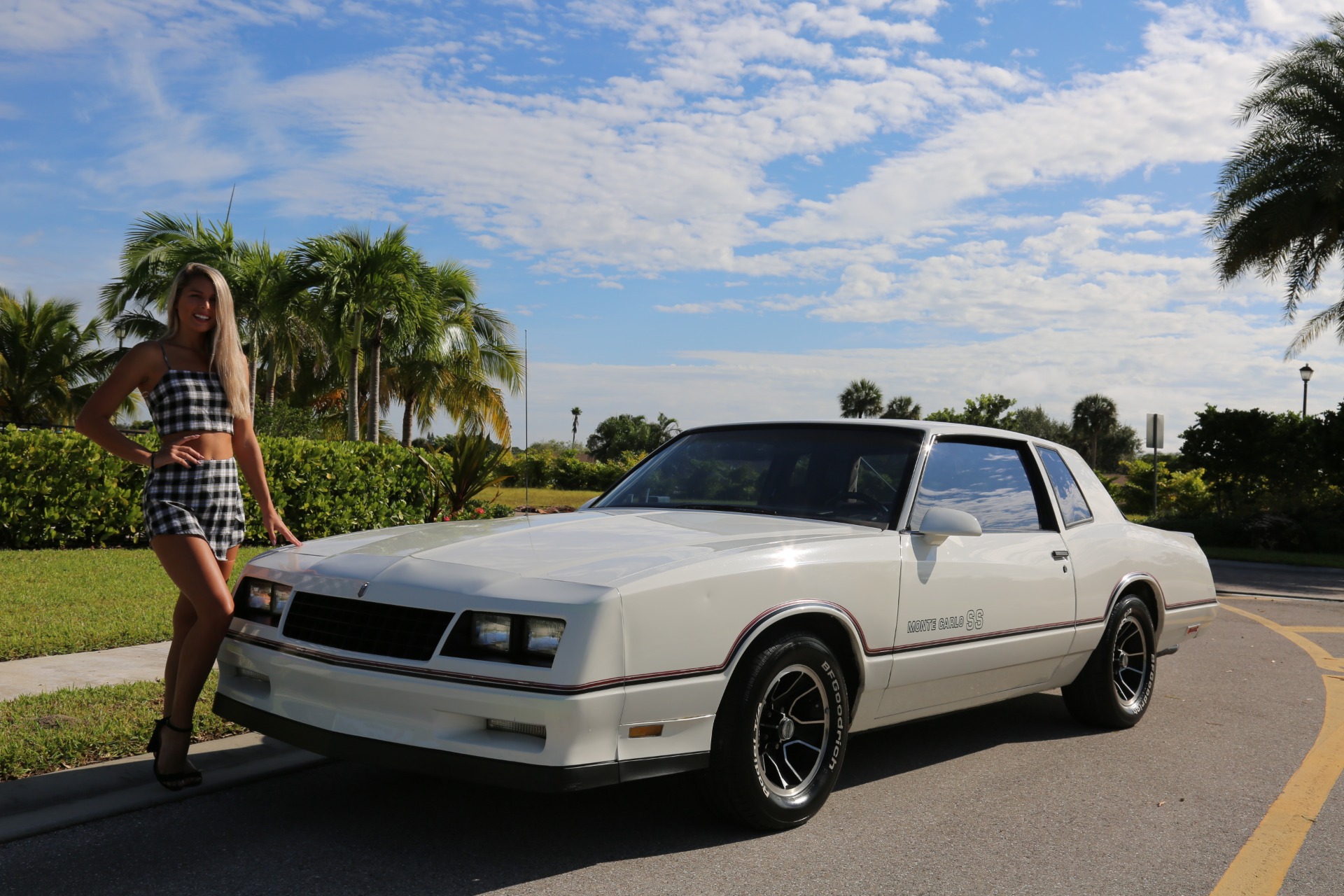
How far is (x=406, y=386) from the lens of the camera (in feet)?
120

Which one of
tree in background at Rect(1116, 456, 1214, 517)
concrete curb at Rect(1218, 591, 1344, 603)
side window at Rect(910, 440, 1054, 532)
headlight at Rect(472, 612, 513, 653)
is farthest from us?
tree in background at Rect(1116, 456, 1214, 517)

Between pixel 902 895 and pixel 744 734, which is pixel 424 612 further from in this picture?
pixel 902 895

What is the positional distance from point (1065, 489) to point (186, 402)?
4.40 metres

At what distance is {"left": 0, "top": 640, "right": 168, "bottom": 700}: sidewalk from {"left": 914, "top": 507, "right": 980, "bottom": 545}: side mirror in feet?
14.0

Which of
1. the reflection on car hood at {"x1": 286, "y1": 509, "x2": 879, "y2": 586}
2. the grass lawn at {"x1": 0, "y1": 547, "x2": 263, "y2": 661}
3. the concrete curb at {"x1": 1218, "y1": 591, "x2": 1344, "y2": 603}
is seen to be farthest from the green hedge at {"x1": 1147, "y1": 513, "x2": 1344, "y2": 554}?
the reflection on car hood at {"x1": 286, "y1": 509, "x2": 879, "y2": 586}

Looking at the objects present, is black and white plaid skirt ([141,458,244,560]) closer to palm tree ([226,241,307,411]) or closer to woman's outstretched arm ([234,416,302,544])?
woman's outstretched arm ([234,416,302,544])

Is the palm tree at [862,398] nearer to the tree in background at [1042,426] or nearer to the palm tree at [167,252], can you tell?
the tree in background at [1042,426]

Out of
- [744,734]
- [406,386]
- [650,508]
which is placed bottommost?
[744,734]

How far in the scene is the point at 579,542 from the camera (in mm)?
4281

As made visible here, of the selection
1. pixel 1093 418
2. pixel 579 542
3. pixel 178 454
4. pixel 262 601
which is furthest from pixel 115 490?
pixel 1093 418

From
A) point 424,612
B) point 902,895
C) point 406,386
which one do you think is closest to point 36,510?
point 424,612

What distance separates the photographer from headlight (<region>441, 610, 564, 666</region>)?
3.50 metres

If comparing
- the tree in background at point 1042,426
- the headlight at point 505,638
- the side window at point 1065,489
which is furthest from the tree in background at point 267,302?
the tree in background at point 1042,426

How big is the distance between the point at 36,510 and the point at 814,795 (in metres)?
11.0
